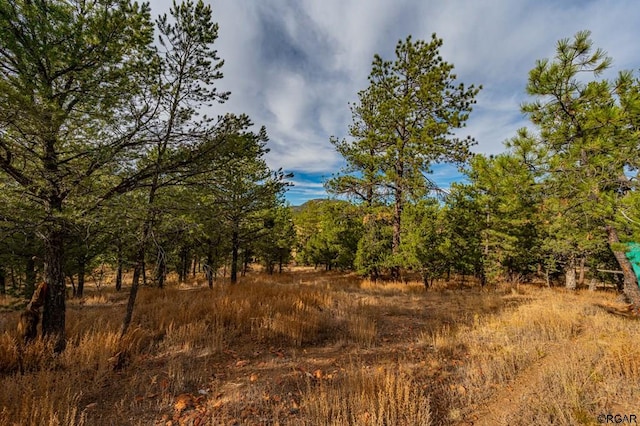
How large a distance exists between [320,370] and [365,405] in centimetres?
136

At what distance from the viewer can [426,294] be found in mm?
11609

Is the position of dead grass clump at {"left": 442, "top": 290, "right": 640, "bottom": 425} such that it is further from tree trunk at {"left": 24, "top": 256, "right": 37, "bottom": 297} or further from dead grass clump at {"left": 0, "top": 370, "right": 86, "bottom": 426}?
tree trunk at {"left": 24, "top": 256, "right": 37, "bottom": 297}

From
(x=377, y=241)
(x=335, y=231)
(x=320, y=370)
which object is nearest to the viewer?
(x=320, y=370)

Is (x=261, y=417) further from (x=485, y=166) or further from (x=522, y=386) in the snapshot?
(x=485, y=166)

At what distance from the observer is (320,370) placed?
4.29 meters

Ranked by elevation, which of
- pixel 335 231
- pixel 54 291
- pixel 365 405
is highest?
pixel 335 231

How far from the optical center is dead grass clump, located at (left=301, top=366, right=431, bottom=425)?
9.35 feet

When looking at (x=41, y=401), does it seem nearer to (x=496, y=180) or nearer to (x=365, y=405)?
(x=365, y=405)

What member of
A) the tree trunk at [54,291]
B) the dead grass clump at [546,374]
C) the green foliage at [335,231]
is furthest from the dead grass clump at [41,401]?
the green foliage at [335,231]

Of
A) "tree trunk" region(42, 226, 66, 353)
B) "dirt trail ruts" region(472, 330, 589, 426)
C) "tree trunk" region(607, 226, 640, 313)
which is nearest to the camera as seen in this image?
"dirt trail ruts" region(472, 330, 589, 426)

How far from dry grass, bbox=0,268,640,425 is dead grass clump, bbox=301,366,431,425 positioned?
20 mm

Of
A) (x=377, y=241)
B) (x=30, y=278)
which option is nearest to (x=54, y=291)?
(x=30, y=278)

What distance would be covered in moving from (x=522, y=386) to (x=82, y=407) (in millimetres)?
6094
